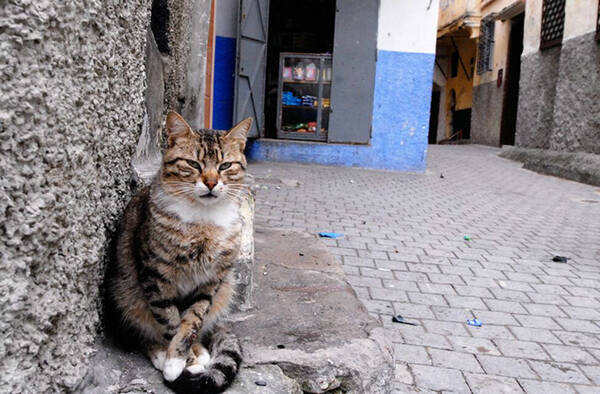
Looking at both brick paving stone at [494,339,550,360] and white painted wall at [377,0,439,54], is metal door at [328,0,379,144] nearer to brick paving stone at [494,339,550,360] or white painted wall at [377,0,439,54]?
white painted wall at [377,0,439,54]

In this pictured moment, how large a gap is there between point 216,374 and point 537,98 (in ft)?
46.8

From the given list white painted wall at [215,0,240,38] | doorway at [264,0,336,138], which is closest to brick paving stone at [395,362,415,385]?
white painted wall at [215,0,240,38]

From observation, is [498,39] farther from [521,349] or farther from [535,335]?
[521,349]

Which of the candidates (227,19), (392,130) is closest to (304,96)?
(392,130)

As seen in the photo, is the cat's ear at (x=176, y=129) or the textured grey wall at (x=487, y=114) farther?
the textured grey wall at (x=487, y=114)

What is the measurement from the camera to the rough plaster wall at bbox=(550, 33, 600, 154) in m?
10.8

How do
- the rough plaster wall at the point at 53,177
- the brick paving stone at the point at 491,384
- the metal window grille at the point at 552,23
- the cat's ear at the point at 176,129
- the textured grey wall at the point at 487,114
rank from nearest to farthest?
the rough plaster wall at the point at 53,177 → the cat's ear at the point at 176,129 → the brick paving stone at the point at 491,384 → the metal window grille at the point at 552,23 → the textured grey wall at the point at 487,114

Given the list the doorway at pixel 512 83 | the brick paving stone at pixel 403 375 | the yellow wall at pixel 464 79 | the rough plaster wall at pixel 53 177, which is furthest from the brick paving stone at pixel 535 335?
the yellow wall at pixel 464 79

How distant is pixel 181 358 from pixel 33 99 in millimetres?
1003

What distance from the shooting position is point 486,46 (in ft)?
62.1

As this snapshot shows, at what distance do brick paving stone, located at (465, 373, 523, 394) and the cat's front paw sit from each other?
1.50 meters

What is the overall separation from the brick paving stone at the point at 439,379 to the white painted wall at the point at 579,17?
34.7ft

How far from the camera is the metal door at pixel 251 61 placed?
9211 millimetres

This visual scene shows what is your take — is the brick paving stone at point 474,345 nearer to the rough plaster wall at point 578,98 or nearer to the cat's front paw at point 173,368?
the cat's front paw at point 173,368
